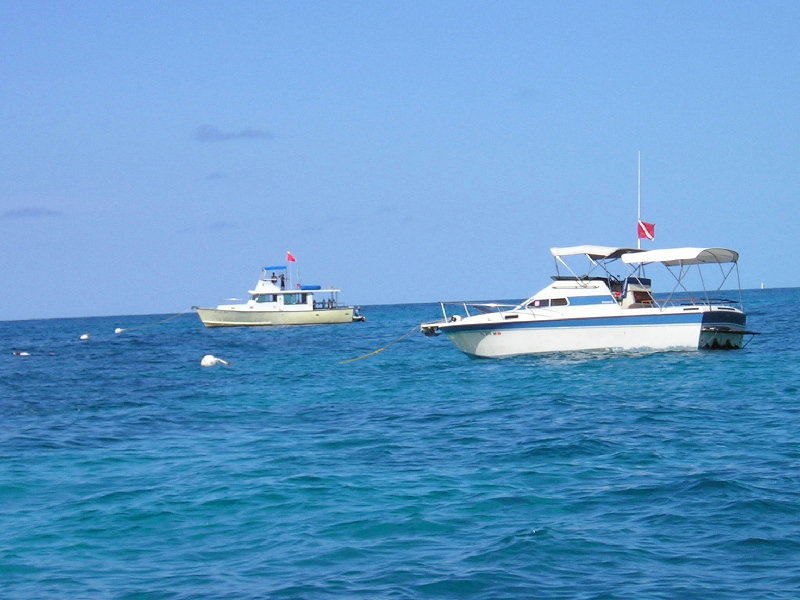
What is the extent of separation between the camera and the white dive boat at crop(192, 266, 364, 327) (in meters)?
65.8

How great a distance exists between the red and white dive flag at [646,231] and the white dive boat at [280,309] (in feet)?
125

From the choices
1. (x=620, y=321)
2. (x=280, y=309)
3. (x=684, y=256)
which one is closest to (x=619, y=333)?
(x=620, y=321)

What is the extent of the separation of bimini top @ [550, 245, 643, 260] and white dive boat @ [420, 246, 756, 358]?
4cm

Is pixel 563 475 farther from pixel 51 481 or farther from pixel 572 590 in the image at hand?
pixel 51 481

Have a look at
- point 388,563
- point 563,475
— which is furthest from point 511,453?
point 388,563

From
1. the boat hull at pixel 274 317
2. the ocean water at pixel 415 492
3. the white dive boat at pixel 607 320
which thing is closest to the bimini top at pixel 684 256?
the white dive boat at pixel 607 320

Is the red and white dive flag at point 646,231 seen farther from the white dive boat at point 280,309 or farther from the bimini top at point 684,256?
the white dive boat at point 280,309

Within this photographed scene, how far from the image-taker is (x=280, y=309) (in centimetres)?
6562

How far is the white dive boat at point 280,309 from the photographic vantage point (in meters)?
65.8

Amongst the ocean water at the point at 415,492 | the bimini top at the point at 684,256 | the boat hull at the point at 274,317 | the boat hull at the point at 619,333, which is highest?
the bimini top at the point at 684,256

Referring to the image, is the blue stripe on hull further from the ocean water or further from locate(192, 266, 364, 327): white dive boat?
locate(192, 266, 364, 327): white dive boat

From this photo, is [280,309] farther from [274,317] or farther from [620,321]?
[620,321]

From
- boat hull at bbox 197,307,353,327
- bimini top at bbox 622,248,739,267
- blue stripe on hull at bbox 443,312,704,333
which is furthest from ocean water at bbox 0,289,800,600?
boat hull at bbox 197,307,353,327

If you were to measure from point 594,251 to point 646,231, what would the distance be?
252 cm
